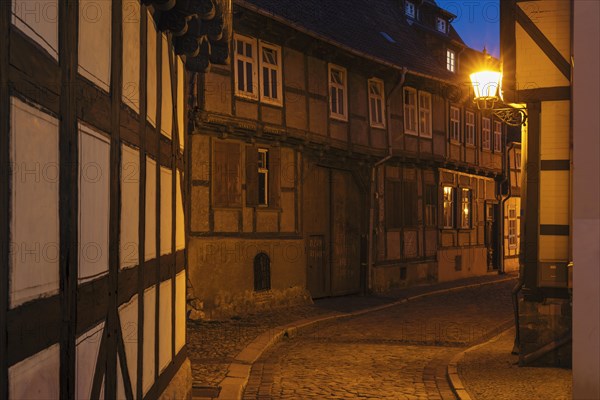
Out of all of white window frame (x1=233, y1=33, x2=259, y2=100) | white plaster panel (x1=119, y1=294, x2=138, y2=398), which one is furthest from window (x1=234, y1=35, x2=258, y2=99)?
white plaster panel (x1=119, y1=294, x2=138, y2=398)

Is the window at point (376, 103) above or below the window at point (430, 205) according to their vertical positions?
above

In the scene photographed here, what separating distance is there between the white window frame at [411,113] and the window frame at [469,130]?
394 cm

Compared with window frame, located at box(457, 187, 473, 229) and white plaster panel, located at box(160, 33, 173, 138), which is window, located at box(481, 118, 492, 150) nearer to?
window frame, located at box(457, 187, 473, 229)

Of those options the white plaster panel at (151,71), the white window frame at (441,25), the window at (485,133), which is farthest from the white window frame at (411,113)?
the white plaster panel at (151,71)

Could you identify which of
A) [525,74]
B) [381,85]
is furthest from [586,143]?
[381,85]

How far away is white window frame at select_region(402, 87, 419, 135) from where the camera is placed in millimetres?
21406

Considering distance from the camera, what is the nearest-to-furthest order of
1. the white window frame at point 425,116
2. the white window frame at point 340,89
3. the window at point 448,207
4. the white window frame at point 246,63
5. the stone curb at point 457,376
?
the stone curb at point 457,376 < the white window frame at point 246,63 < the white window frame at point 340,89 < the white window frame at point 425,116 < the window at point 448,207

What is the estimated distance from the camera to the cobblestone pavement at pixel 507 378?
7.97 m

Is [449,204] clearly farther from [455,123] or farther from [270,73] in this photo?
[270,73]

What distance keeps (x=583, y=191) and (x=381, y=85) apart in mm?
15445

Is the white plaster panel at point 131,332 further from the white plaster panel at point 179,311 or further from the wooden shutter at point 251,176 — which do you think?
the wooden shutter at point 251,176

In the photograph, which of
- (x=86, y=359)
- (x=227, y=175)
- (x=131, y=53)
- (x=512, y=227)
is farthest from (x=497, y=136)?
(x=86, y=359)

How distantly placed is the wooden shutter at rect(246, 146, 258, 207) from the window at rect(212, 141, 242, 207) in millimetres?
273

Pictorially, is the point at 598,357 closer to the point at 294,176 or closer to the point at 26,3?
the point at 26,3
